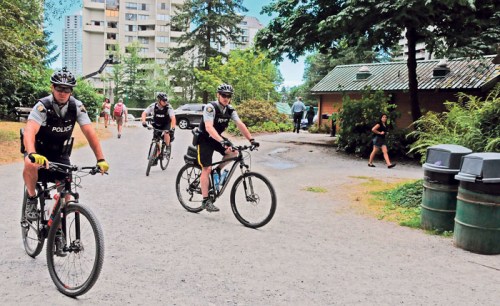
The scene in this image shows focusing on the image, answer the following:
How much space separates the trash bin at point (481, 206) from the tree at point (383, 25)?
8802 millimetres

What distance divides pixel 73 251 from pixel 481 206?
4930 mm

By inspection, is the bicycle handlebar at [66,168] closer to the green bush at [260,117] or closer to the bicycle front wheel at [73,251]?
the bicycle front wheel at [73,251]

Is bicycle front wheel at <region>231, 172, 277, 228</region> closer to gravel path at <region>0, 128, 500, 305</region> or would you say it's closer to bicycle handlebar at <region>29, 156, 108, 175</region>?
gravel path at <region>0, 128, 500, 305</region>

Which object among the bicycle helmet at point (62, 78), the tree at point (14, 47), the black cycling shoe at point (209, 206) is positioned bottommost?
the black cycling shoe at point (209, 206)

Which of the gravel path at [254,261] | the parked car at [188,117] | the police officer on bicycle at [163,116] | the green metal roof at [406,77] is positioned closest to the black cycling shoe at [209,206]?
the gravel path at [254,261]

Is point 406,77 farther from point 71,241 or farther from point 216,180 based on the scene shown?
point 71,241

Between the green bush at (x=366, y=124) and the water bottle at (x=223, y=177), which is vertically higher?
the green bush at (x=366, y=124)

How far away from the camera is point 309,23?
1936 cm

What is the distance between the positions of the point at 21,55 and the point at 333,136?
16947mm

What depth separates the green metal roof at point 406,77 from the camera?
2275 cm

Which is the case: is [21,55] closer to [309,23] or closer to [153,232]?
[309,23]

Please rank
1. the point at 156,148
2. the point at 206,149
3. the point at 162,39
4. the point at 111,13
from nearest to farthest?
the point at 206,149 < the point at 156,148 < the point at 162,39 < the point at 111,13

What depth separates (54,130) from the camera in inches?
178

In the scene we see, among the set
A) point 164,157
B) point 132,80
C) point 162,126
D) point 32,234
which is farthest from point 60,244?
point 132,80
